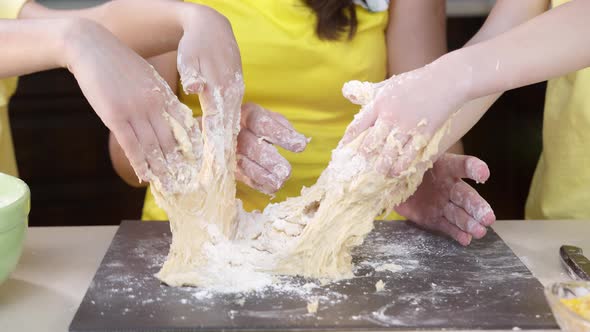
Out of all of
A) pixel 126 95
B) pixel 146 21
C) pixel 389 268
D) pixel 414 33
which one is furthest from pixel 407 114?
pixel 414 33

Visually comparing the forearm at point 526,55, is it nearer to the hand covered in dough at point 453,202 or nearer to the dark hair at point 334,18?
the hand covered in dough at point 453,202

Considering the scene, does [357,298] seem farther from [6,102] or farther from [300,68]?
[6,102]

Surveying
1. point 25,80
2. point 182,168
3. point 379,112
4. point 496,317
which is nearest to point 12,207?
point 182,168

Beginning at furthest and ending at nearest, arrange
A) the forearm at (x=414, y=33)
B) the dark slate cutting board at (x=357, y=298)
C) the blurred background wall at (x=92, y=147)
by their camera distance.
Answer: the blurred background wall at (x=92, y=147) → the forearm at (x=414, y=33) → the dark slate cutting board at (x=357, y=298)

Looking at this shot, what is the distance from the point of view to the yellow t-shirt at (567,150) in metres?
1.44

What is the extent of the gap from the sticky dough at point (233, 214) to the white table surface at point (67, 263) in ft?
0.47

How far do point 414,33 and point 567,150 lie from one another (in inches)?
16.3

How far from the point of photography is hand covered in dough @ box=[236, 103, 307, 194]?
1212 mm

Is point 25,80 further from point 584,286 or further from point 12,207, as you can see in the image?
point 584,286

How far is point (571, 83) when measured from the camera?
149cm

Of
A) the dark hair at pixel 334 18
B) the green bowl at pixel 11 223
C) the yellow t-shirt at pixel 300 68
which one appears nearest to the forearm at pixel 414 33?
the yellow t-shirt at pixel 300 68

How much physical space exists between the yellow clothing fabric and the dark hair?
0.56 m

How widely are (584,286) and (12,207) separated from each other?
2.36ft

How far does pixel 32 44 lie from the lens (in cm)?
118
